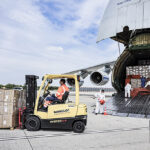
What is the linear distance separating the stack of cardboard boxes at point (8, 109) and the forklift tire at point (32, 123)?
0.58 metres

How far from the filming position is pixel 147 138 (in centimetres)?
546

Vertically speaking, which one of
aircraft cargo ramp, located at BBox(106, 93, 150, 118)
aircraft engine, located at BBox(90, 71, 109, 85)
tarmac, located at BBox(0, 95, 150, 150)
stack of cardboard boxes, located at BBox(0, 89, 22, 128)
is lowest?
tarmac, located at BBox(0, 95, 150, 150)

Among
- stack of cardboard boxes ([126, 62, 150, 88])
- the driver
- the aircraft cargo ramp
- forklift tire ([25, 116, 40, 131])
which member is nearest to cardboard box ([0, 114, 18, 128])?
forklift tire ([25, 116, 40, 131])

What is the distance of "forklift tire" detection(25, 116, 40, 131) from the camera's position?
6.31 metres

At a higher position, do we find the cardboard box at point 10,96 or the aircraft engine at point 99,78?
the aircraft engine at point 99,78

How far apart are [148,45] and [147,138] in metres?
11.0

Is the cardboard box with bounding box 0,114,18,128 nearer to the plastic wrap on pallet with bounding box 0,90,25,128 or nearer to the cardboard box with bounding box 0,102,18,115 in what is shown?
the plastic wrap on pallet with bounding box 0,90,25,128

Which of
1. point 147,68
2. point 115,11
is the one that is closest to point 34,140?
point 115,11

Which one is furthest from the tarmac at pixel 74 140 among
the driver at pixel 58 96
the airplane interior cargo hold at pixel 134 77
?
the airplane interior cargo hold at pixel 134 77

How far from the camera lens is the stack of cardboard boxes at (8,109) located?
6473mm

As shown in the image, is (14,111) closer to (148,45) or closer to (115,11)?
(115,11)

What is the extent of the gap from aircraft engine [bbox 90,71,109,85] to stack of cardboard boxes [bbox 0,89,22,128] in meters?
11.8

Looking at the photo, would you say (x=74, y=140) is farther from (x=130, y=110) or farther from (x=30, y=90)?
(x=130, y=110)

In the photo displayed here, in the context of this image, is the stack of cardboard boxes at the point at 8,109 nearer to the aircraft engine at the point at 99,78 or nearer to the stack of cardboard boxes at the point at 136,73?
the aircraft engine at the point at 99,78
